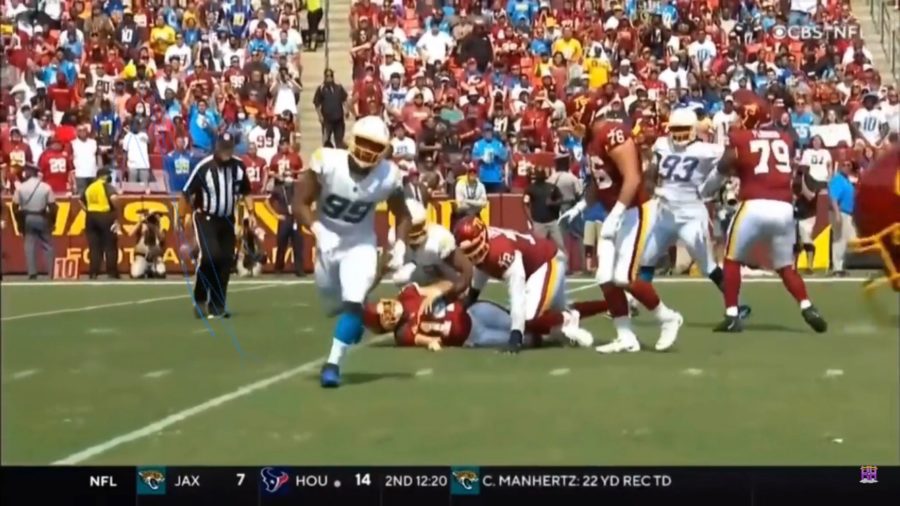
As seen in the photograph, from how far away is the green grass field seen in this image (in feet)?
17.1

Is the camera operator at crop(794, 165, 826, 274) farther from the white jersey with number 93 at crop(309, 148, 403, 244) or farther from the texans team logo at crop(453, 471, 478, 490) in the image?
the texans team logo at crop(453, 471, 478, 490)

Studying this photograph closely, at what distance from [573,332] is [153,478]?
4.31 m

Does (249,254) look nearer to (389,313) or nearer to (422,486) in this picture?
(389,313)

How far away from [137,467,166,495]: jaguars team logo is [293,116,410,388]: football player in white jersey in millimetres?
2592

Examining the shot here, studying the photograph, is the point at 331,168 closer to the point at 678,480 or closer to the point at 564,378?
→ the point at 564,378

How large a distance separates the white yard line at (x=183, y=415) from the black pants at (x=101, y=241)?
695 centimetres

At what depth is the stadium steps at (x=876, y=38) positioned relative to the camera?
14.8m

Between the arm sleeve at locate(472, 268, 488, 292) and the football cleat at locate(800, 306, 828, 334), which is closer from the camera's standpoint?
the arm sleeve at locate(472, 268, 488, 292)

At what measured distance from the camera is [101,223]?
14.4 m

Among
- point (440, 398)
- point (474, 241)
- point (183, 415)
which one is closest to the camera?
point (183, 415)

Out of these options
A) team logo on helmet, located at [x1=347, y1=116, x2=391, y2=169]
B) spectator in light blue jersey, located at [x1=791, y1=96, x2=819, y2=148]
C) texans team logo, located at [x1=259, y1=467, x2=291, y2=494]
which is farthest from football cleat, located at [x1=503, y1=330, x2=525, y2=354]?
spectator in light blue jersey, located at [x1=791, y1=96, x2=819, y2=148]

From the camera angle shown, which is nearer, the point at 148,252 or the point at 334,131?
the point at 334,131

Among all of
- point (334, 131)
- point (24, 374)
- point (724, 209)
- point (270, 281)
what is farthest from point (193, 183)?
point (724, 209)

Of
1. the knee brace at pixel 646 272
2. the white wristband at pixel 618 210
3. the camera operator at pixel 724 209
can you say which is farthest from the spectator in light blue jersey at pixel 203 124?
the white wristband at pixel 618 210
